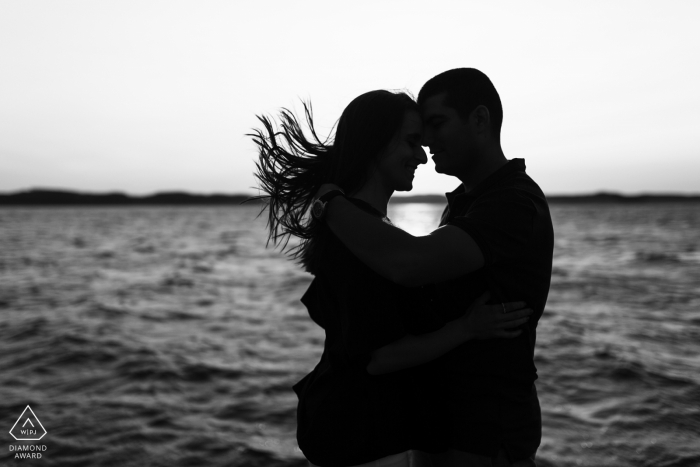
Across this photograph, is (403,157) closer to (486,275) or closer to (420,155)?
(420,155)

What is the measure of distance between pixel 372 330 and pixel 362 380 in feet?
0.91

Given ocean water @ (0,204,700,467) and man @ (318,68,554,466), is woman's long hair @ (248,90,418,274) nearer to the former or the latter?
man @ (318,68,554,466)

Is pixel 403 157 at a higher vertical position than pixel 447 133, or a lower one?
lower

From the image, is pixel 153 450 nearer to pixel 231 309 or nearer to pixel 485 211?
pixel 485 211

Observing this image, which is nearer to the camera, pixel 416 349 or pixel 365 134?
pixel 416 349

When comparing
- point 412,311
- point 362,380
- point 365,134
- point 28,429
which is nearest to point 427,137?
point 365,134

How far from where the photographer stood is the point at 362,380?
2518 mm

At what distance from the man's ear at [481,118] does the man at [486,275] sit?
25 cm

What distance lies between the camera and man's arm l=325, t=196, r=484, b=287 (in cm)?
235

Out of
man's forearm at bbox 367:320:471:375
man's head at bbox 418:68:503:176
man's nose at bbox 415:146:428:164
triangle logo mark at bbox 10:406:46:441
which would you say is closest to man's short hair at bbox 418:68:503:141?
man's head at bbox 418:68:503:176

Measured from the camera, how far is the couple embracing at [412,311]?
2418mm

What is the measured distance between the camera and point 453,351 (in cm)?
268

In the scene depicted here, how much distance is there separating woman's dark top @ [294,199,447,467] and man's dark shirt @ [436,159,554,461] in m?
0.14

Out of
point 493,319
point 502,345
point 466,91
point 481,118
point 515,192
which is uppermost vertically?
point 466,91
